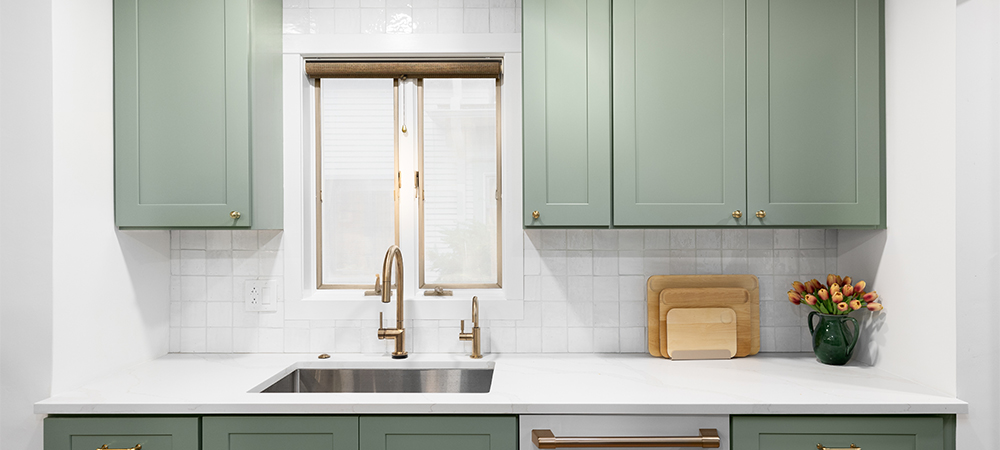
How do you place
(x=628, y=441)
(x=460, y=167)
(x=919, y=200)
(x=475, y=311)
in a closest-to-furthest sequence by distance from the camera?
(x=628, y=441), (x=919, y=200), (x=475, y=311), (x=460, y=167)

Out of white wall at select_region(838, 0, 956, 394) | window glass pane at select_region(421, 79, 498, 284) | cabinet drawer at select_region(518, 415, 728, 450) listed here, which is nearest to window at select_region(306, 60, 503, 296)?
window glass pane at select_region(421, 79, 498, 284)

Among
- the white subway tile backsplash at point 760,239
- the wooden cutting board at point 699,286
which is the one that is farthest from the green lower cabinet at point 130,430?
the white subway tile backsplash at point 760,239

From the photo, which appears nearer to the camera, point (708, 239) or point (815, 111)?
point (815, 111)

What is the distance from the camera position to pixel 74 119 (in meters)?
1.65

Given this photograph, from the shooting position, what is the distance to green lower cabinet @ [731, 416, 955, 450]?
1511 millimetres

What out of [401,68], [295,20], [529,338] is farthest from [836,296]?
[295,20]

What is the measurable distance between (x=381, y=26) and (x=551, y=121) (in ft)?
2.73

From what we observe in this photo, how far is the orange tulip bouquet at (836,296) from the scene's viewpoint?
1.82 meters

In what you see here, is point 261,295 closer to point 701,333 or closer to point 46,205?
point 46,205

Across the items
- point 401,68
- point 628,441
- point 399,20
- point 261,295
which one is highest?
point 399,20

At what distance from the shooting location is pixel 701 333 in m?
2.00

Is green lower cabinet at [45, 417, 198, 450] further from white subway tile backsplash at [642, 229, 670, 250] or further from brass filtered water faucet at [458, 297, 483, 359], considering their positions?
white subway tile backsplash at [642, 229, 670, 250]

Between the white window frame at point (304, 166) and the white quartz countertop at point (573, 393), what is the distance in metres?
0.29

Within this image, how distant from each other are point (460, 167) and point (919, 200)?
62.5 inches
